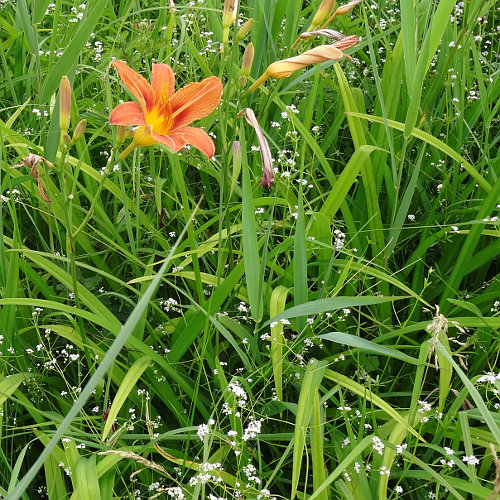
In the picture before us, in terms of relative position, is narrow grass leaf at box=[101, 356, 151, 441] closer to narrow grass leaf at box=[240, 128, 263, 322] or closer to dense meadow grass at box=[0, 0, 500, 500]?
dense meadow grass at box=[0, 0, 500, 500]

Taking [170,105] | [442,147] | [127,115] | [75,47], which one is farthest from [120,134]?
[442,147]

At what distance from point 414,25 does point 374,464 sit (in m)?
0.96

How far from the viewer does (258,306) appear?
1.40m

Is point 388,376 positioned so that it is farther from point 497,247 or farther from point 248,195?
point 248,195

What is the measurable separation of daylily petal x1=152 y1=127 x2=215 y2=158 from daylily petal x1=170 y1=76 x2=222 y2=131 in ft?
0.12

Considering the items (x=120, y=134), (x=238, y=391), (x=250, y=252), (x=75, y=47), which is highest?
(x=75, y=47)

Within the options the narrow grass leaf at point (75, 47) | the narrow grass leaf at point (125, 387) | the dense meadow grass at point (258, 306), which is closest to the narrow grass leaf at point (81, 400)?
the dense meadow grass at point (258, 306)

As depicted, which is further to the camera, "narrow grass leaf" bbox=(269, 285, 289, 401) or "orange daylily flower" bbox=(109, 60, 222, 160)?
"narrow grass leaf" bbox=(269, 285, 289, 401)

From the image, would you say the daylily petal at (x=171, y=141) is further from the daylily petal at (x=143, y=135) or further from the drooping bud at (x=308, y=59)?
the drooping bud at (x=308, y=59)

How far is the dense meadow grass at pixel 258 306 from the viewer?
A: 133 cm

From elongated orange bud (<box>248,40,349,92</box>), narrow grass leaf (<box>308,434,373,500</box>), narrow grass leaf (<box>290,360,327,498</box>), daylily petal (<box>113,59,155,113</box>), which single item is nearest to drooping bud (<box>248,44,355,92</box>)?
elongated orange bud (<box>248,40,349,92</box>)

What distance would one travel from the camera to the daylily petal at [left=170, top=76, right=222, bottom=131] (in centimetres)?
135

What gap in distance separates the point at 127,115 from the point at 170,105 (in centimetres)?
14

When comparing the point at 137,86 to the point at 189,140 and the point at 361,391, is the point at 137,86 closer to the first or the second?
the point at 189,140
